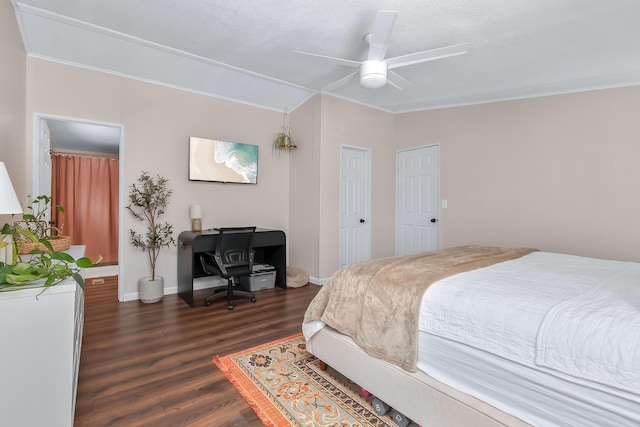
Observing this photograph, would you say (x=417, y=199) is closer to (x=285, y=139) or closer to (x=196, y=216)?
(x=285, y=139)

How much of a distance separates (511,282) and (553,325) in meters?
0.43

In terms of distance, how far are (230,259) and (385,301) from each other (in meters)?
2.22

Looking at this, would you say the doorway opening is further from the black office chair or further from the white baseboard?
the white baseboard

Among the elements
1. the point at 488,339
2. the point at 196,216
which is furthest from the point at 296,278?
the point at 488,339

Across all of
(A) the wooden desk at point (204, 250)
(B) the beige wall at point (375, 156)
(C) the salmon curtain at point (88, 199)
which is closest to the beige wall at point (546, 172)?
(B) the beige wall at point (375, 156)

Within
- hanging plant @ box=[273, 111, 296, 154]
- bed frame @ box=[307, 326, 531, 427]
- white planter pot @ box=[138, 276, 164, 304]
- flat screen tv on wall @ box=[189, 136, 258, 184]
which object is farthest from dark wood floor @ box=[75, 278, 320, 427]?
hanging plant @ box=[273, 111, 296, 154]

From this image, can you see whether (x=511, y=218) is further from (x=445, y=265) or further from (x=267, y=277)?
(x=267, y=277)

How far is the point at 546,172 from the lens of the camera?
3527mm

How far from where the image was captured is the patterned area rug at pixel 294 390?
1629 mm

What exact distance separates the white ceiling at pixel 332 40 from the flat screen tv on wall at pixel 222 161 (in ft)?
2.33

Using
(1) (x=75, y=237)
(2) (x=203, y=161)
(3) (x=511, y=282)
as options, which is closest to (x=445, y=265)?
(3) (x=511, y=282)

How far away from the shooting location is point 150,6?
2.49 meters

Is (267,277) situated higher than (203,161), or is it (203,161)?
(203,161)

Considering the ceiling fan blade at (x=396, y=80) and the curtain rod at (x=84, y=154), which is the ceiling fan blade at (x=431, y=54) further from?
the curtain rod at (x=84, y=154)
